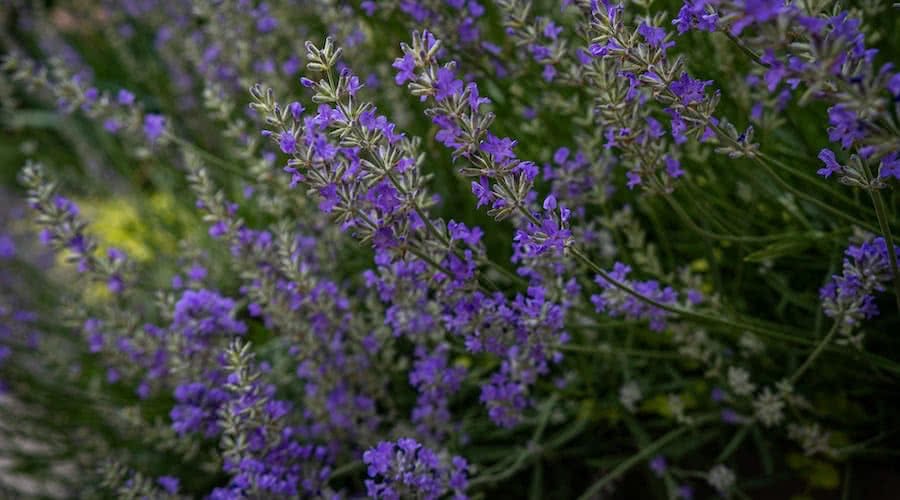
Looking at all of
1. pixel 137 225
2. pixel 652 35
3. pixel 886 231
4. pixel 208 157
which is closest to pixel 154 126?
pixel 208 157

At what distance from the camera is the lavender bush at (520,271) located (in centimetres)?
91

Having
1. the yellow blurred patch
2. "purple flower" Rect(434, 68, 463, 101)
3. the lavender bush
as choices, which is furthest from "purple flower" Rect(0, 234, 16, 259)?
"purple flower" Rect(434, 68, 463, 101)

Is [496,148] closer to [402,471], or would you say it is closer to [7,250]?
[402,471]

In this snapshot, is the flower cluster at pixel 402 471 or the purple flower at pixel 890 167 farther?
the flower cluster at pixel 402 471

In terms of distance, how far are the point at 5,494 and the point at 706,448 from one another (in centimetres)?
164

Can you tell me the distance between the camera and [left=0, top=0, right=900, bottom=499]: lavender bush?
3.00 ft

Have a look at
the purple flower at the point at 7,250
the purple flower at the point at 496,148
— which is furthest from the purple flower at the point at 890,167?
the purple flower at the point at 7,250

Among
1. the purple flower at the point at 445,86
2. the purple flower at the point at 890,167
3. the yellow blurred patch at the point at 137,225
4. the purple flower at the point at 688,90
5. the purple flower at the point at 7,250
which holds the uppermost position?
the yellow blurred patch at the point at 137,225

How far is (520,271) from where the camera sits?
1.20 m

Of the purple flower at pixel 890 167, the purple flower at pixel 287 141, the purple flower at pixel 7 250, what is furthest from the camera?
the purple flower at pixel 7 250

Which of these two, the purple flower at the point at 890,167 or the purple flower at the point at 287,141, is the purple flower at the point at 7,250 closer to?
the purple flower at the point at 287,141

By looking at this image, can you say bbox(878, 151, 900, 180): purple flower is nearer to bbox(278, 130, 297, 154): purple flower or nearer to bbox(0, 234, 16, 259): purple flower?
bbox(278, 130, 297, 154): purple flower

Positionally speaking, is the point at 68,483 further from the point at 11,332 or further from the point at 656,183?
the point at 656,183

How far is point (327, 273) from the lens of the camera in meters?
1.77
